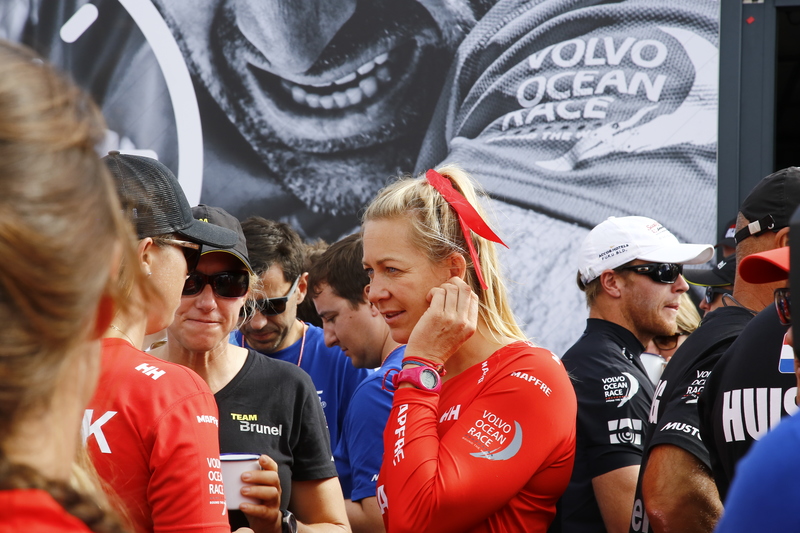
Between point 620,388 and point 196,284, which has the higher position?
point 196,284

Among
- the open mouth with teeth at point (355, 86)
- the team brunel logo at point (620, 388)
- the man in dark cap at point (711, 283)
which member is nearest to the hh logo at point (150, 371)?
the team brunel logo at point (620, 388)

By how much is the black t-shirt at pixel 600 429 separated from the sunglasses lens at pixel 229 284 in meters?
1.25

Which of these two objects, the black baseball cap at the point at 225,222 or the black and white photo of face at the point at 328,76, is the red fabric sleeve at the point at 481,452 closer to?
the black baseball cap at the point at 225,222

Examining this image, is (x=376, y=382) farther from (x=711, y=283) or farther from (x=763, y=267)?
(x=711, y=283)

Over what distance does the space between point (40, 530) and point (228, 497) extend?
4.79ft

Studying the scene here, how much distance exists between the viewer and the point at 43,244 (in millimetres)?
682

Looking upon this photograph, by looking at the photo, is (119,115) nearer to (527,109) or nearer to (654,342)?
(527,109)

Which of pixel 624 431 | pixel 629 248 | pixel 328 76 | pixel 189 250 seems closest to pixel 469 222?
pixel 189 250

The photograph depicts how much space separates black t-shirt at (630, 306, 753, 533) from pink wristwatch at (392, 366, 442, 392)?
0.85 m

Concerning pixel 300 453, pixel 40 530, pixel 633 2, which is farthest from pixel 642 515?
pixel 633 2

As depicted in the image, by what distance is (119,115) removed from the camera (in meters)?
5.72

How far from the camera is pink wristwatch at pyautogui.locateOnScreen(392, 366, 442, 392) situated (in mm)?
2033

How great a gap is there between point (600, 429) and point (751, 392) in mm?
786

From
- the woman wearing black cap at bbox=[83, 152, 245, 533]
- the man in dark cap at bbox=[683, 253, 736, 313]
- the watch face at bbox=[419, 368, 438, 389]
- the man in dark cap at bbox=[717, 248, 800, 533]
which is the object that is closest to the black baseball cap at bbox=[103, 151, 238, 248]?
the woman wearing black cap at bbox=[83, 152, 245, 533]
